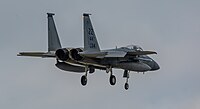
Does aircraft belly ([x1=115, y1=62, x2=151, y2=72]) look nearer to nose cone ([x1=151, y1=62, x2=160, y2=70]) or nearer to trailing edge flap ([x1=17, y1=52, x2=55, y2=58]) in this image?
nose cone ([x1=151, y1=62, x2=160, y2=70])

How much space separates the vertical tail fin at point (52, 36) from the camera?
336 ft

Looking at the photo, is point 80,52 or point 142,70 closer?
point 80,52

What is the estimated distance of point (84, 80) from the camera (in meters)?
101

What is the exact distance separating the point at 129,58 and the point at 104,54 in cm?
409

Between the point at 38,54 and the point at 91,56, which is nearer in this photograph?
the point at 91,56

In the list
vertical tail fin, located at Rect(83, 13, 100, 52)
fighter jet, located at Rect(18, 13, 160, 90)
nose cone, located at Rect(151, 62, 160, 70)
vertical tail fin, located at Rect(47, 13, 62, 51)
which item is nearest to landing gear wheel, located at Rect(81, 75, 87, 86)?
fighter jet, located at Rect(18, 13, 160, 90)

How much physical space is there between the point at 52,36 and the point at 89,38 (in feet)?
15.1

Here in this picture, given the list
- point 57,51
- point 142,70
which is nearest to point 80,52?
point 57,51

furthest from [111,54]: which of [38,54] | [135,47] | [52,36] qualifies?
[38,54]

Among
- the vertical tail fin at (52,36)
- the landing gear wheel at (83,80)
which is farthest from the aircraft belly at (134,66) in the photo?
the vertical tail fin at (52,36)

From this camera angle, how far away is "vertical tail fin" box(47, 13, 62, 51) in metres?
102

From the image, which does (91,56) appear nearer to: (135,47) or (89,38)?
(89,38)

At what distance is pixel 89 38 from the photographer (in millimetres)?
99438

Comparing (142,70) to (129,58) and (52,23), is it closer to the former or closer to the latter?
(129,58)
